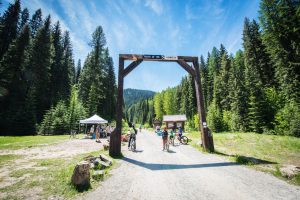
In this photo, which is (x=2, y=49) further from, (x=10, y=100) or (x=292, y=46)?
(x=292, y=46)

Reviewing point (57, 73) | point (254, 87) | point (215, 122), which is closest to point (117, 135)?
point (254, 87)

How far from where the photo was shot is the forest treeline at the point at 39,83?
30.9 meters

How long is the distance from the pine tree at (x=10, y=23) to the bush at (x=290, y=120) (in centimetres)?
5362

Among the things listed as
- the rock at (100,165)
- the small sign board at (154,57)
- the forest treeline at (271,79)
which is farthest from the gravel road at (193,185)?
the forest treeline at (271,79)

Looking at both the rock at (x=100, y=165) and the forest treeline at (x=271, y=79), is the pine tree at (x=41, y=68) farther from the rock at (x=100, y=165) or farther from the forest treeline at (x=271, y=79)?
the forest treeline at (x=271, y=79)

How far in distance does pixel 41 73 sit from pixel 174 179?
39.9 metres

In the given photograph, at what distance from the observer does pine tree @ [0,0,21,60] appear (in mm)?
39219

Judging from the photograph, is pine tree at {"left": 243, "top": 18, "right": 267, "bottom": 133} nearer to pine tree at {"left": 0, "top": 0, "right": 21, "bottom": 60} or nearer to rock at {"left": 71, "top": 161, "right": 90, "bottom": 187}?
rock at {"left": 71, "top": 161, "right": 90, "bottom": 187}

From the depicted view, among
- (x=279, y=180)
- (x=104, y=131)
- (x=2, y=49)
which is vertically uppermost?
(x=2, y=49)

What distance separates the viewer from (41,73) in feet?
123

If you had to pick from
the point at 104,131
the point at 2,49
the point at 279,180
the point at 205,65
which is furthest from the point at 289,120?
the point at 2,49

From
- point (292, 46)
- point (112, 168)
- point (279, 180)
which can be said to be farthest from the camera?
point (292, 46)

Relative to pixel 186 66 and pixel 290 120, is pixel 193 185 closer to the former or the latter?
pixel 186 66

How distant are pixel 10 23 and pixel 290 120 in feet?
186
